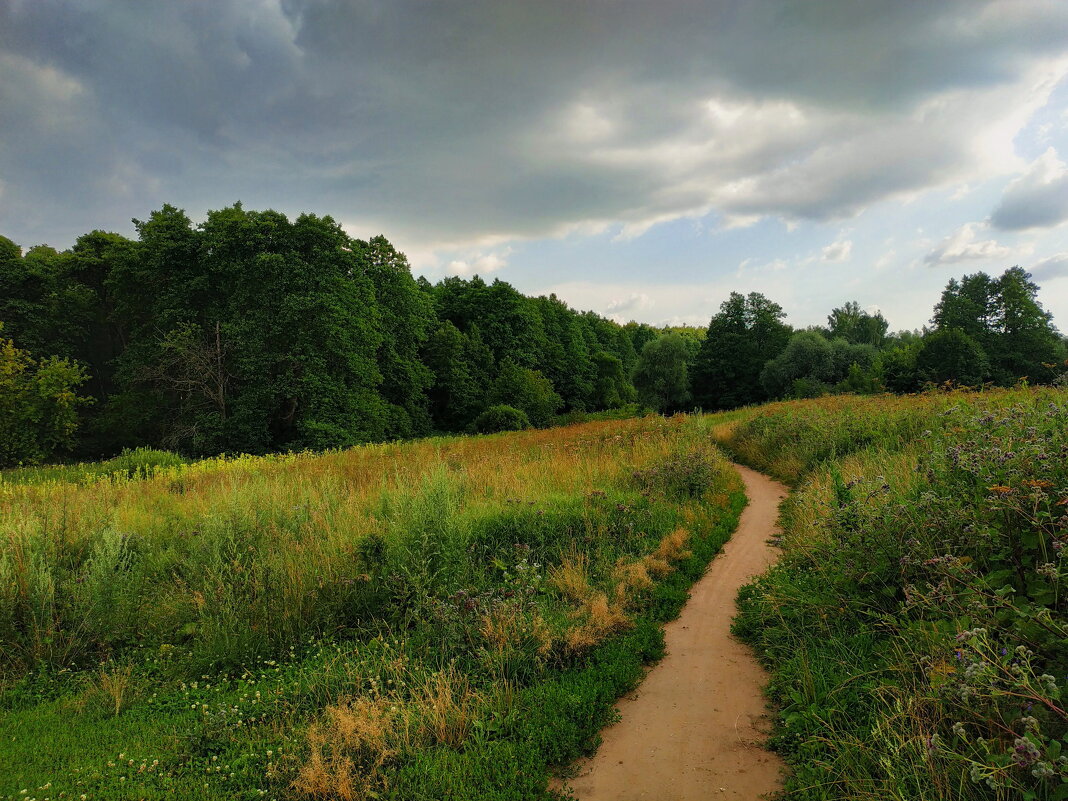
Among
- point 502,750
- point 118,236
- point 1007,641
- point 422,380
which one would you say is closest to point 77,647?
point 502,750

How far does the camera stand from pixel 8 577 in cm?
576

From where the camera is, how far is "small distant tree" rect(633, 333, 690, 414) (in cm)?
5234

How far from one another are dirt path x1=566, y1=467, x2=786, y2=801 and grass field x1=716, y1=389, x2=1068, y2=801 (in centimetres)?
23

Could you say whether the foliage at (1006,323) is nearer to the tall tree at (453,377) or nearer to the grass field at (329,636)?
the tall tree at (453,377)

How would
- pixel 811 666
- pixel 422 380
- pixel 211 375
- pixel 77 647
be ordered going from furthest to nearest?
pixel 422 380 → pixel 211 375 → pixel 77 647 → pixel 811 666

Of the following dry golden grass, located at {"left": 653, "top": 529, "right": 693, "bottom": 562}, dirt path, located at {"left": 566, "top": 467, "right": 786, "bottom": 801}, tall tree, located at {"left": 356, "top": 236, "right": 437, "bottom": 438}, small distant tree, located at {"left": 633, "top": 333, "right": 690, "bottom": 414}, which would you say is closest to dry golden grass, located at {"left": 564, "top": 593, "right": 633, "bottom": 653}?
dirt path, located at {"left": 566, "top": 467, "right": 786, "bottom": 801}

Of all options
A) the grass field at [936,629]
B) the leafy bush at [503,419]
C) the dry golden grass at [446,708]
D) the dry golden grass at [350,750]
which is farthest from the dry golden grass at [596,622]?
the leafy bush at [503,419]

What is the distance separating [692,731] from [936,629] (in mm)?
1923

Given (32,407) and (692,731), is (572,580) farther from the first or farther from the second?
(32,407)

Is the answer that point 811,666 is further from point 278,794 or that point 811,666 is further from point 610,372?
point 610,372

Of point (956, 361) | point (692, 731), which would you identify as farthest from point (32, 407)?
point (956, 361)

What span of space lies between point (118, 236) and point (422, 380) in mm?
20992

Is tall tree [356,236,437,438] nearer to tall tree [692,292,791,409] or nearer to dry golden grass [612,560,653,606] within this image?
dry golden grass [612,560,653,606]

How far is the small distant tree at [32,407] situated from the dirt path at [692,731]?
102ft
